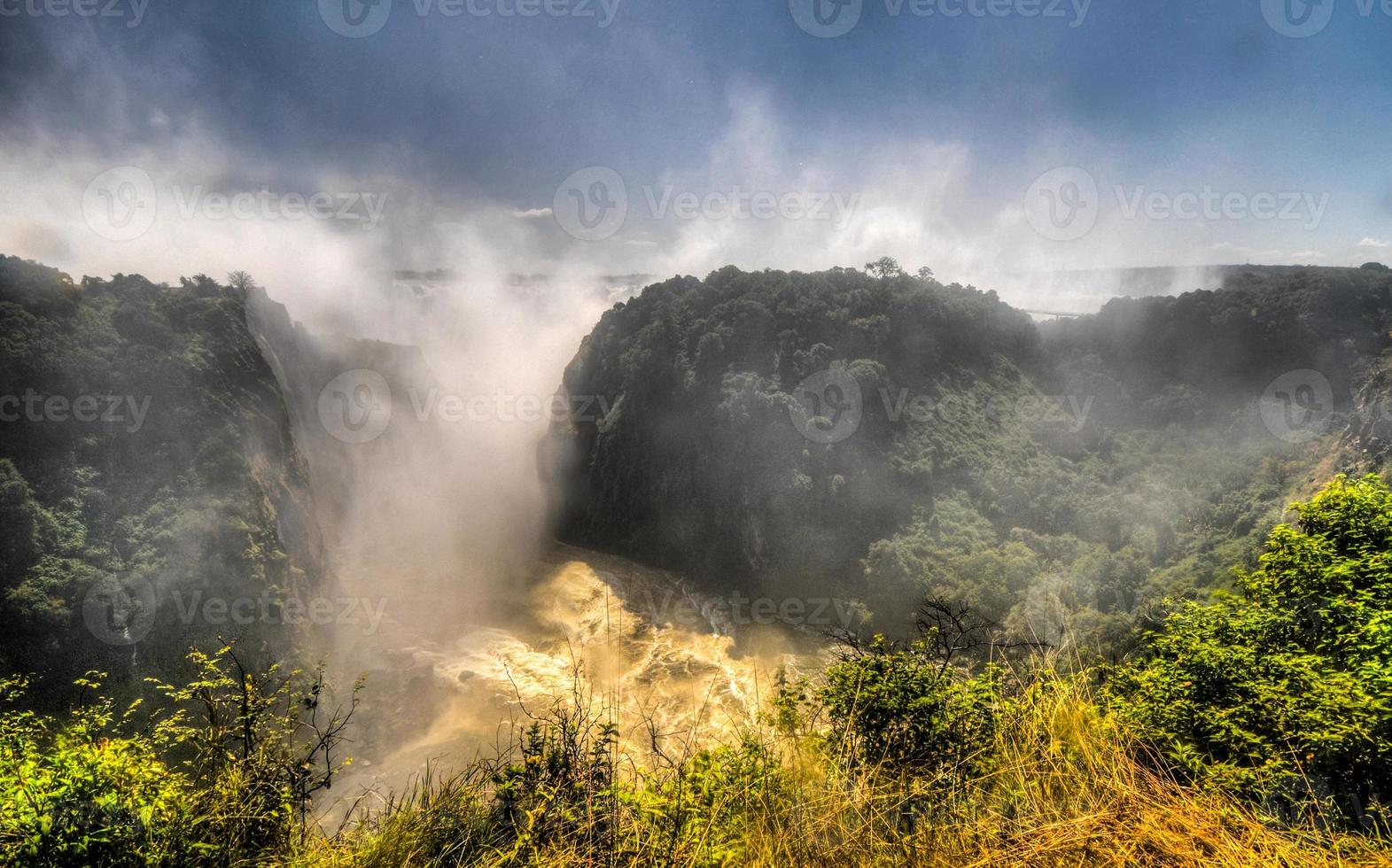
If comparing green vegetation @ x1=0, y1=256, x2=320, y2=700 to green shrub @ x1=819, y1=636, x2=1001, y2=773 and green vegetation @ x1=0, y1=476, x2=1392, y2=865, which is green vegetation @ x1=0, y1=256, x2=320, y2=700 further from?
green shrub @ x1=819, y1=636, x2=1001, y2=773

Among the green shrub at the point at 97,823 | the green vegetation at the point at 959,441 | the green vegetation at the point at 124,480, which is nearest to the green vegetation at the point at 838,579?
the green shrub at the point at 97,823

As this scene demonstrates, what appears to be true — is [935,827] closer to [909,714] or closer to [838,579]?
[909,714]

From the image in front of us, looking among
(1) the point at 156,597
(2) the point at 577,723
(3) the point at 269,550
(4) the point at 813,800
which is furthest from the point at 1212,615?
(3) the point at 269,550

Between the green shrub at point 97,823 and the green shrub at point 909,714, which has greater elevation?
the green shrub at point 97,823

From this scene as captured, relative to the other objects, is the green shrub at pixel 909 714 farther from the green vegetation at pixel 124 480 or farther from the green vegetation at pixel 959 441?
the green vegetation at pixel 124 480

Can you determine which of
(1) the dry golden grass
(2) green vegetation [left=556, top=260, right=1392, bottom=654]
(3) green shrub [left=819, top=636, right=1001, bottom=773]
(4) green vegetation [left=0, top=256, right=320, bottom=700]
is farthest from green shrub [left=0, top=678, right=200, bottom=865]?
(2) green vegetation [left=556, top=260, right=1392, bottom=654]

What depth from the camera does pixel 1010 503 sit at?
39.9 metres

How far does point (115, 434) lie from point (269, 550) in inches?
350

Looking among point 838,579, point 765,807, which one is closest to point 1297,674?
point 765,807

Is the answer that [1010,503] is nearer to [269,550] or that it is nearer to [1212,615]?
[1212,615]

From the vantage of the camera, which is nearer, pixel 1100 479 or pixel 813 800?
pixel 813 800

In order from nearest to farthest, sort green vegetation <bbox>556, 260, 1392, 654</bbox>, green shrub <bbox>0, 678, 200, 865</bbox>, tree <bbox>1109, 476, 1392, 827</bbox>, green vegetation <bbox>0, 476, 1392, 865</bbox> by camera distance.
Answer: green vegetation <bbox>0, 476, 1392, 865</bbox>
green shrub <bbox>0, 678, 200, 865</bbox>
tree <bbox>1109, 476, 1392, 827</bbox>
green vegetation <bbox>556, 260, 1392, 654</bbox>

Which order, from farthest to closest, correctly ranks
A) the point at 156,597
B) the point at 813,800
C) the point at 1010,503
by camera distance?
the point at 1010,503, the point at 156,597, the point at 813,800

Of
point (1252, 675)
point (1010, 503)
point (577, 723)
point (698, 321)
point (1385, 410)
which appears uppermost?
point (698, 321)
